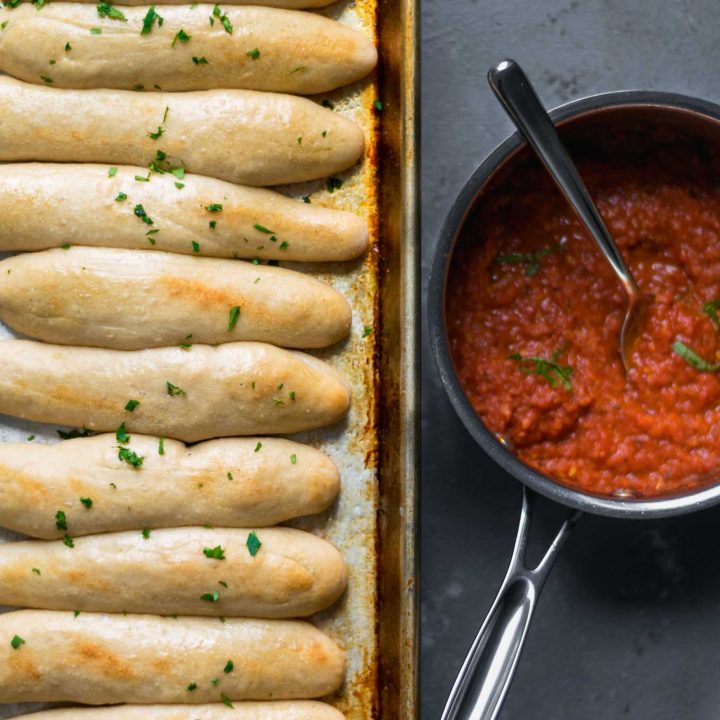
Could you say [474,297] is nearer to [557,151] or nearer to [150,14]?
[557,151]

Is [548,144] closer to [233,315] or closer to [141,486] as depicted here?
[233,315]

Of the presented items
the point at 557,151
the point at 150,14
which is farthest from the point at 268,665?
the point at 150,14

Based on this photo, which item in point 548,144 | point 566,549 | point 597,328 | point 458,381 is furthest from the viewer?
point 566,549

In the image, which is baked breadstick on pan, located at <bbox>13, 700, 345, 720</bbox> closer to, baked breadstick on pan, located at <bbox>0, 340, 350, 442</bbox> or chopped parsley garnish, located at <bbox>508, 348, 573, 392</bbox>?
baked breadstick on pan, located at <bbox>0, 340, 350, 442</bbox>

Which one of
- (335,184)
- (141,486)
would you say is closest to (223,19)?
(335,184)

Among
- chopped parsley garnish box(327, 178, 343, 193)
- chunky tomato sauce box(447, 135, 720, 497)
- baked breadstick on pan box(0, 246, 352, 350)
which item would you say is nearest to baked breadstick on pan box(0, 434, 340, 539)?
baked breadstick on pan box(0, 246, 352, 350)

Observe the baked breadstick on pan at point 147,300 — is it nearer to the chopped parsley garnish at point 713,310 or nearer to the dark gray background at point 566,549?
the dark gray background at point 566,549

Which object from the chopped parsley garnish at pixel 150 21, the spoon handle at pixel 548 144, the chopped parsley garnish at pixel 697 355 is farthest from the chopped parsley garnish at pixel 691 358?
the chopped parsley garnish at pixel 150 21
